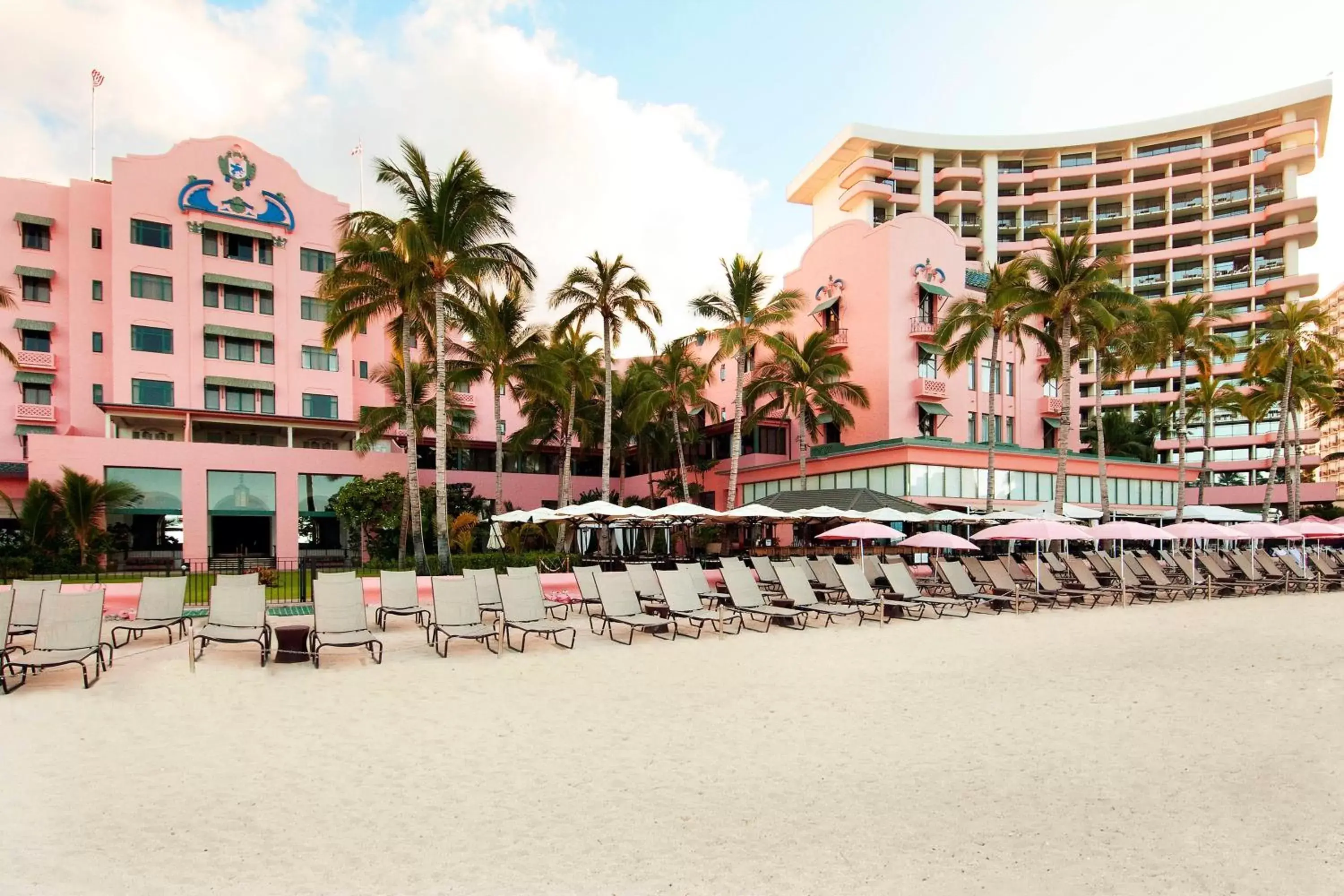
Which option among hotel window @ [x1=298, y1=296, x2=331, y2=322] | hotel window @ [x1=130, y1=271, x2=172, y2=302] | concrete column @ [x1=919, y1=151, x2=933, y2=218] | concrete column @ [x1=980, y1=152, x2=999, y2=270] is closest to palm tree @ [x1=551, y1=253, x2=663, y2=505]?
hotel window @ [x1=298, y1=296, x2=331, y2=322]

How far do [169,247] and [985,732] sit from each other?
40141mm

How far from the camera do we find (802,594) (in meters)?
14.7

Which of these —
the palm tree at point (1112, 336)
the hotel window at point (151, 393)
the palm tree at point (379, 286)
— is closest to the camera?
the palm tree at point (379, 286)

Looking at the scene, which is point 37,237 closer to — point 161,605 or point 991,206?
point 161,605

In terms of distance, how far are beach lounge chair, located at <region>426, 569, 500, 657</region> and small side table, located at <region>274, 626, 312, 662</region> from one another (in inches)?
65.9

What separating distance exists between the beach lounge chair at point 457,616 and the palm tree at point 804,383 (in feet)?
69.0

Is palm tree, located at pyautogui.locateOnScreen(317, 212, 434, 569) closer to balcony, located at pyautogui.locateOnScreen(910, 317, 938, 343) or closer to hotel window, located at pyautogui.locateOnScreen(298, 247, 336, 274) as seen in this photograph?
hotel window, located at pyautogui.locateOnScreen(298, 247, 336, 274)

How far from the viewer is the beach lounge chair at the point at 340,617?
10.3 metres

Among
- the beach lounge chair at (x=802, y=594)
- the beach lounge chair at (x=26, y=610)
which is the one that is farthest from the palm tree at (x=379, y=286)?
the beach lounge chair at (x=802, y=594)

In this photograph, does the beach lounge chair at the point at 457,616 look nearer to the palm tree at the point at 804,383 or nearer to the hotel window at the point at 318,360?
the palm tree at the point at 804,383

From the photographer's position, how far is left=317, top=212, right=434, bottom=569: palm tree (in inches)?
844

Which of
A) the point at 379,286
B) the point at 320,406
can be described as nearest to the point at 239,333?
the point at 320,406

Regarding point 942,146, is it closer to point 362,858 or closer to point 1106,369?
point 1106,369

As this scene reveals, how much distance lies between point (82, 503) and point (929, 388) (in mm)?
34677
